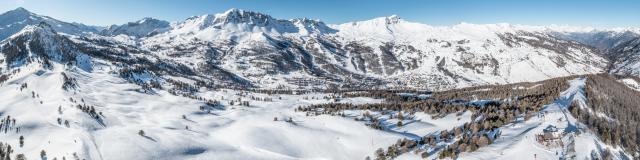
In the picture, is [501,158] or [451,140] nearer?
[501,158]

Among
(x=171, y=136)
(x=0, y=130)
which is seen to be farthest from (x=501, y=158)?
(x=0, y=130)

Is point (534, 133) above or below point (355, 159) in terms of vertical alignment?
above

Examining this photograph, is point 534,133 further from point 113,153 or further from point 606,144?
point 113,153

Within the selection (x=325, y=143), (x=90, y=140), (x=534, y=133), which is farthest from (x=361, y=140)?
(x=90, y=140)

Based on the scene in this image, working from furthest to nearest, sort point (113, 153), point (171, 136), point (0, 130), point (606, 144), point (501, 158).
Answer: point (0, 130) < point (171, 136) < point (113, 153) < point (606, 144) < point (501, 158)

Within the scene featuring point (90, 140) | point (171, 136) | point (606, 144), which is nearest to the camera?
point (606, 144)

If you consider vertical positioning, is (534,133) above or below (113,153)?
above

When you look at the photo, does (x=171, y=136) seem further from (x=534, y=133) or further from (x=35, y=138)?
(x=534, y=133)

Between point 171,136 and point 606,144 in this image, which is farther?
point 171,136

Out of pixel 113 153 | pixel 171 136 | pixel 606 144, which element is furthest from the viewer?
pixel 171 136
